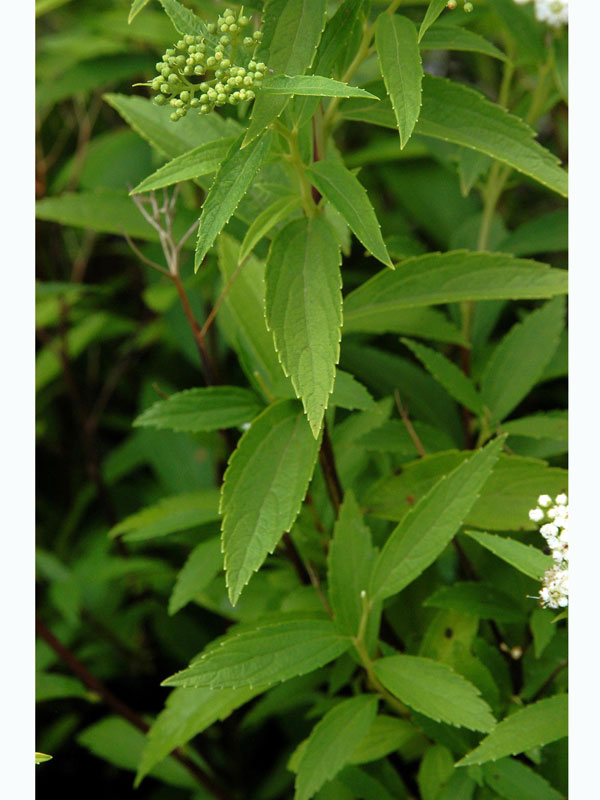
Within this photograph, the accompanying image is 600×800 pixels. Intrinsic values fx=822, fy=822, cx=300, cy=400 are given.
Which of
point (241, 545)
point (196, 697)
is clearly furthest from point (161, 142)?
point (196, 697)

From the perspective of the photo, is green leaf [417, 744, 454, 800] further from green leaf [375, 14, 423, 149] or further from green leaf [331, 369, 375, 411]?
green leaf [375, 14, 423, 149]

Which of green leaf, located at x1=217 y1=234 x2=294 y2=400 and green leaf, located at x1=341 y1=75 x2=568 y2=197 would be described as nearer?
green leaf, located at x1=341 y1=75 x2=568 y2=197

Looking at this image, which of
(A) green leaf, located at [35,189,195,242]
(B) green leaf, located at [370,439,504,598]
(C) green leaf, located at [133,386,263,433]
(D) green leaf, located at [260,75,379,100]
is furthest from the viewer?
(A) green leaf, located at [35,189,195,242]

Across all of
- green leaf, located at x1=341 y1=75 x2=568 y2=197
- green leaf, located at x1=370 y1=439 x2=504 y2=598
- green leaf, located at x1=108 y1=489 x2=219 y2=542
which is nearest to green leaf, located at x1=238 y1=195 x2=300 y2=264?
green leaf, located at x1=341 y1=75 x2=568 y2=197

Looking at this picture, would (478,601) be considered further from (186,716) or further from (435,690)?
(186,716)

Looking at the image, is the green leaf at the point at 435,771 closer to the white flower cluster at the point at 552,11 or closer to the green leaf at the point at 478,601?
the green leaf at the point at 478,601

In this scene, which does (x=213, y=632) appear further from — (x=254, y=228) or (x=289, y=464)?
(x=254, y=228)
